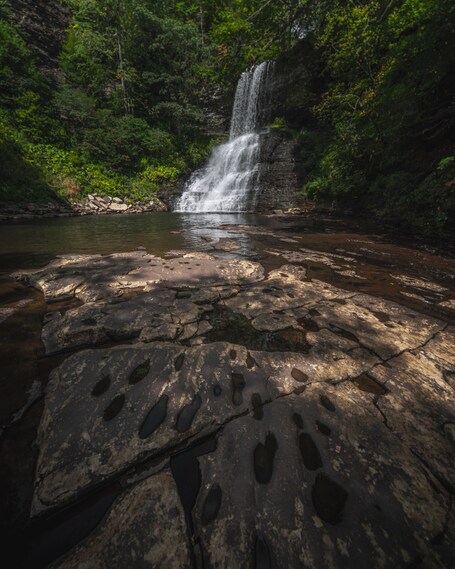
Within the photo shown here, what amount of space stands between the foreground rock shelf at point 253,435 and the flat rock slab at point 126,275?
0.48 metres

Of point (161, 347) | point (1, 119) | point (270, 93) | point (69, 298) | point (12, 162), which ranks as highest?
point (270, 93)

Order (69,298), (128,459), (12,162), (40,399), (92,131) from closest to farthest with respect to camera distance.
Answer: (128,459), (40,399), (69,298), (12,162), (92,131)

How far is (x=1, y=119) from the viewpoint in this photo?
11.0 m

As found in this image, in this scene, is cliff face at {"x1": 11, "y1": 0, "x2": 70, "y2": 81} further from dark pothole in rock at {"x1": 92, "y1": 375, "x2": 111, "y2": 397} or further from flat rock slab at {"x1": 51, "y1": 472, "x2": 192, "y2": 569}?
flat rock slab at {"x1": 51, "y1": 472, "x2": 192, "y2": 569}

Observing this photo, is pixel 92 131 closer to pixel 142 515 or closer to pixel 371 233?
pixel 371 233

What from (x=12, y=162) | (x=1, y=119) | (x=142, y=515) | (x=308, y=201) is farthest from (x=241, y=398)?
(x=1, y=119)

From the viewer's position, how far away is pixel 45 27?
54.1 ft

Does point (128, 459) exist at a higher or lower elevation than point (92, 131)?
lower

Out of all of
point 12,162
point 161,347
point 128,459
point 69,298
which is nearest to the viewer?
point 128,459

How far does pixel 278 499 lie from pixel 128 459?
0.55 metres

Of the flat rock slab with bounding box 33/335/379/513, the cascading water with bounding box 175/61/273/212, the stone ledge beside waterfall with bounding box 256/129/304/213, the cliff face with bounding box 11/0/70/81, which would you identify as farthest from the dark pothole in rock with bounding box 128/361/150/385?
the cliff face with bounding box 11/0/70/81

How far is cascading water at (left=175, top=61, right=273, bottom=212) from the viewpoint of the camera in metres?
12.7

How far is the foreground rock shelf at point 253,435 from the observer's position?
0.69m

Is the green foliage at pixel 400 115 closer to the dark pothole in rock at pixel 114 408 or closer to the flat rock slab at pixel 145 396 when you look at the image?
the flat rock slab at pixel 145 396
